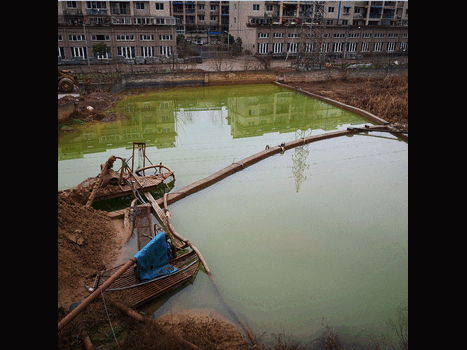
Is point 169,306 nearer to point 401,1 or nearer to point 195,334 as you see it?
point 195,334

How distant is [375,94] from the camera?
2259 cm

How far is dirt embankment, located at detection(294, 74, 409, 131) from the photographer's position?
18.4m

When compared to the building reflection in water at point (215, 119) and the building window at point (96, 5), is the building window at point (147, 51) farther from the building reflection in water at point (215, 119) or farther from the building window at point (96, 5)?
the building reflection in water at point (215, 119)

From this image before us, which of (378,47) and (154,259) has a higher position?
(378,47)

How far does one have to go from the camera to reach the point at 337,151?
13844 millimetres

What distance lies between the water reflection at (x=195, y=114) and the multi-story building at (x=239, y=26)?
391 inches

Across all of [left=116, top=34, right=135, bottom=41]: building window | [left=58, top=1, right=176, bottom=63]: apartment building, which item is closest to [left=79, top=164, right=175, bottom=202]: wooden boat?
[left=58, top=1, right=176, bottom=63]: apartment building

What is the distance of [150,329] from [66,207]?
3634 millimetres

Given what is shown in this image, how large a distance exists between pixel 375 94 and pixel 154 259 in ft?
68.8


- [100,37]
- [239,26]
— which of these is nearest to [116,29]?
[100,37]

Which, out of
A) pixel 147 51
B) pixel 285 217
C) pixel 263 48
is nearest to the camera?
pixel 285 217

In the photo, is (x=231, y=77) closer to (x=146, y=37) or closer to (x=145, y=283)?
(x=146, y=37)

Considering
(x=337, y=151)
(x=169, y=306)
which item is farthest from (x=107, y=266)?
(x=337, y=151)

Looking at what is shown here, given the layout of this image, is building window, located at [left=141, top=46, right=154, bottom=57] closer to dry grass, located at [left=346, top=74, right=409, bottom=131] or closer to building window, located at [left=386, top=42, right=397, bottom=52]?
dry grass, located at [left=346, top=74, right=409, bottom=131]
